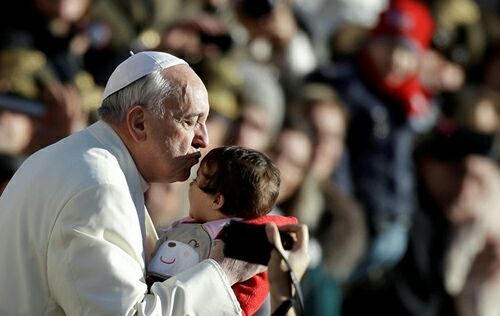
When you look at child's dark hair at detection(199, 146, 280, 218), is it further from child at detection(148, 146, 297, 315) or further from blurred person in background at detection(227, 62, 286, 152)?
blurred person in background at detection(227, 62, 286, 152)

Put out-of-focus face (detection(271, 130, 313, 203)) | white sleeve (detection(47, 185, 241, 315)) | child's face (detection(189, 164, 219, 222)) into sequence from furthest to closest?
out-of-focus face (detection(271, 130, 313, 203))
child's face (detection(189, 164, 219, 222))
white sleeve (detection(47, 185, 241, 315))

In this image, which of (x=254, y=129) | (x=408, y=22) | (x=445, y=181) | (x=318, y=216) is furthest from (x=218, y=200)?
(x=408, y=22)

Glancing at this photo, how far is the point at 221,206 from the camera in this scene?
13.8ft

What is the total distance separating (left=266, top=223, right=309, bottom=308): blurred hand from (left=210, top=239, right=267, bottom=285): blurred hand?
138 millimetres

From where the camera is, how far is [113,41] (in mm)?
7684

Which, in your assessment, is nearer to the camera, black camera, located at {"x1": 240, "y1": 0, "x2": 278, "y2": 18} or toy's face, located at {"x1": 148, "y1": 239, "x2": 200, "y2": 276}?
toy's face, located at {"x1": 148, "y1": 239, "x2": 200, "y2": 276}

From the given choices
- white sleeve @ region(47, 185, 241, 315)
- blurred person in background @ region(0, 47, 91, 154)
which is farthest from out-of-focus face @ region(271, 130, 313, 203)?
white sleeve @ region(47, 185, 241, 315)

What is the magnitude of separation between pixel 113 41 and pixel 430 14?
289 cm

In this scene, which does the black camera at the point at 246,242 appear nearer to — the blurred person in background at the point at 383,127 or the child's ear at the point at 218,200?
the child's ear at the point at 218,200

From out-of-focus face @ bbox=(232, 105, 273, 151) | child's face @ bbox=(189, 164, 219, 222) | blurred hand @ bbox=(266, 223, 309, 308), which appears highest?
child's face @ bbox=(189, 164, 219, 222)

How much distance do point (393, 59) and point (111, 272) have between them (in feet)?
16.7

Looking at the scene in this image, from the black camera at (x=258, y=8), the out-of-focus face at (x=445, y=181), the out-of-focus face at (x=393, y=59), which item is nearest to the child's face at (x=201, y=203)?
the black camera at (x=258, y=8)

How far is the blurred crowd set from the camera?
286 inches

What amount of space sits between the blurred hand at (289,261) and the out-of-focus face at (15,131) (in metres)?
2.54
